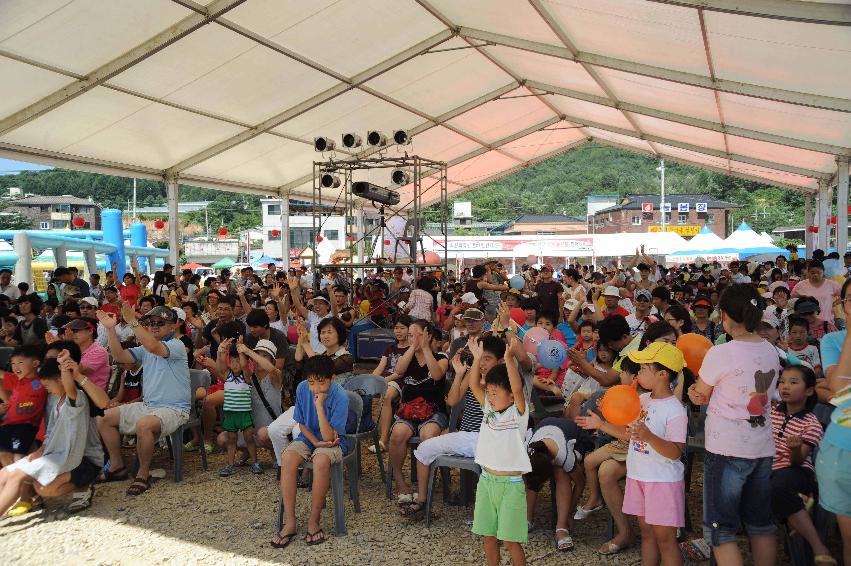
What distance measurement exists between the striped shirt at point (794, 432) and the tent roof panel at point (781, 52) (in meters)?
3.82

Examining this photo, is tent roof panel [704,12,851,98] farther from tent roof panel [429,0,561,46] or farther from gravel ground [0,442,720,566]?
gravel ground [0,442,720,566]

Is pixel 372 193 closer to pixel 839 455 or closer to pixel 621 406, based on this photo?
pixel 621 406

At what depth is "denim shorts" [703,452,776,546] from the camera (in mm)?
2781

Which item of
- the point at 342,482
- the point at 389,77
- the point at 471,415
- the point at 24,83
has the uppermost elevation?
the point at 389,77

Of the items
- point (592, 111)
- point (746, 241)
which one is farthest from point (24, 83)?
point (746, 241)

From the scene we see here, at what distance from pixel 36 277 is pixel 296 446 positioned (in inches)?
762

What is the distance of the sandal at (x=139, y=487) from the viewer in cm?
454

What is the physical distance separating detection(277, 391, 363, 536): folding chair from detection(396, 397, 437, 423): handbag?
0.88 ft

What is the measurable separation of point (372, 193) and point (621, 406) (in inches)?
306

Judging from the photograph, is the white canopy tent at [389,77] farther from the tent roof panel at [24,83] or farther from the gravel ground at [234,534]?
the gravel ground at [234,534]

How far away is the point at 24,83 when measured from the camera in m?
7.91

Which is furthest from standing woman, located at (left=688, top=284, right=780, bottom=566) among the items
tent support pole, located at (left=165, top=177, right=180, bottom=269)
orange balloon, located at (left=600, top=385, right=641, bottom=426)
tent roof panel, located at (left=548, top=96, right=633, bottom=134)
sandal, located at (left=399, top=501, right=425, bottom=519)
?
tent support pole, located at (left=165, top=177, right=180, bottom=269)

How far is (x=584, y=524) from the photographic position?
153 inches

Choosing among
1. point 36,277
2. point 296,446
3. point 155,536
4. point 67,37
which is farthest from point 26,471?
point 36,277
